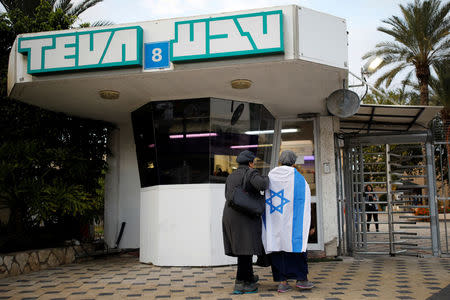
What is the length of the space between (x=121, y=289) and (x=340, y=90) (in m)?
4.77

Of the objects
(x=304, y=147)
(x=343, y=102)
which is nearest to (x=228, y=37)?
(x=343, y=102)

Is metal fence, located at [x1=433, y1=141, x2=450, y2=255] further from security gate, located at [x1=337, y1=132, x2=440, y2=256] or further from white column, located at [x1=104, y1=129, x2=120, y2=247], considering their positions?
white column, located at [x1=104, y1=129, x2=120, y2=247]

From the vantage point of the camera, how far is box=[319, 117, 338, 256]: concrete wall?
29.1 ft

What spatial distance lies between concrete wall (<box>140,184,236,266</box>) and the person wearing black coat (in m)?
2.22

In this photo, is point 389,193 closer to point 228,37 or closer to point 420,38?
point 228,37

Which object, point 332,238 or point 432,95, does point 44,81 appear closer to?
point 332,238

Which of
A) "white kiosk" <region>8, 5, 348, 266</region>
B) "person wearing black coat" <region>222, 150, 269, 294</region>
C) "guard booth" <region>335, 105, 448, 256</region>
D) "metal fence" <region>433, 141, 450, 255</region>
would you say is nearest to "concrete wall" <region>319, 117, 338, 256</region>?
"white kiosk" <region>8, 5, 348, 266</region>

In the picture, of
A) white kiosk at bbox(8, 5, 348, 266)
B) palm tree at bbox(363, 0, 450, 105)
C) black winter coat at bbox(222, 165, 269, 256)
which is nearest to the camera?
black winter coat at bbox(222, 165, 269, 256)

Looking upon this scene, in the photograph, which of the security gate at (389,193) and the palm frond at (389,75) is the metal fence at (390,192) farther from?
the palm frond at (389,75)

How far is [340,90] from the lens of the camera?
25.1 ft

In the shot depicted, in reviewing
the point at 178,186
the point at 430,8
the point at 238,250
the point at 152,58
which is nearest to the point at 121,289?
the point at 238,250

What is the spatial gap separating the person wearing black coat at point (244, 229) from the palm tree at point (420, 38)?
53.4 ft

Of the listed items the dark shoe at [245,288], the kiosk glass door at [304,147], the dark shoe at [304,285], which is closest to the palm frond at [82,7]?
the kiosk glass door at [304,147]

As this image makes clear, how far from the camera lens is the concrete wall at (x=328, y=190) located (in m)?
8.87
